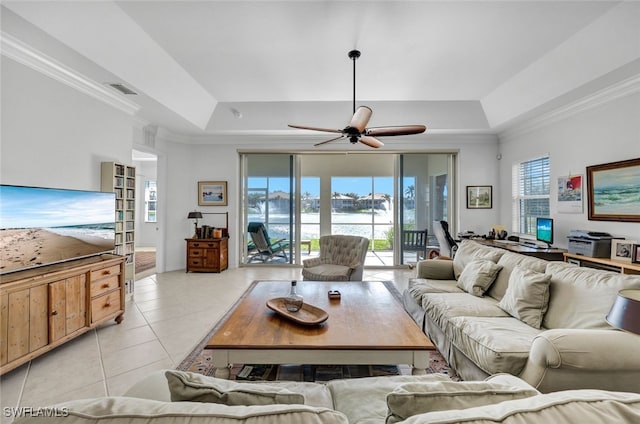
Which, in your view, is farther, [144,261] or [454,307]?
[144,261]

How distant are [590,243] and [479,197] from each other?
8.08 ft

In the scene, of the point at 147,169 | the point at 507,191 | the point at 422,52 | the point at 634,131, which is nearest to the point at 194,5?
the point at 422,52

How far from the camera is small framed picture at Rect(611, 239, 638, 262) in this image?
2.92 meters

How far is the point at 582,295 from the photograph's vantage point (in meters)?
1.88

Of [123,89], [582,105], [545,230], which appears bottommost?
[545,230]

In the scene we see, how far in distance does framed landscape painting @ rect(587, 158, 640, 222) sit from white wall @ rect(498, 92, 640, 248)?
0.28ft

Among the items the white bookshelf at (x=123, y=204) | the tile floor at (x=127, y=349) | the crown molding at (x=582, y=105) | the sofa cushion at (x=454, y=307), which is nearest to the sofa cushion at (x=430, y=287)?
the sofa cushion at (x=454, y=307)

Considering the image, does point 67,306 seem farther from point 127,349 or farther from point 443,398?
point 443,398

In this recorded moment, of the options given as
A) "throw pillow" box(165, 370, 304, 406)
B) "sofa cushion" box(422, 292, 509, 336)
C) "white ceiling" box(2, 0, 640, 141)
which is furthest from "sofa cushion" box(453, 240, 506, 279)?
"throw pillow" box(165, 370, 304, 406)

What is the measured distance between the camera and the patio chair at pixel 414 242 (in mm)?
5953

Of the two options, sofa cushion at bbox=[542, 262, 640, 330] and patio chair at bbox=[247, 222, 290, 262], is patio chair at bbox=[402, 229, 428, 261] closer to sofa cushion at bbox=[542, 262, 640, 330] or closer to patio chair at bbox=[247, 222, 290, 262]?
patio chair at bbox=[247, 222, 290, 262]

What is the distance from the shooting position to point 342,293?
9.18 feet

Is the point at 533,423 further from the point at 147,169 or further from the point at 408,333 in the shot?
the point at 147,169


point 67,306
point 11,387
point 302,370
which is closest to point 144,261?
point 67,306
